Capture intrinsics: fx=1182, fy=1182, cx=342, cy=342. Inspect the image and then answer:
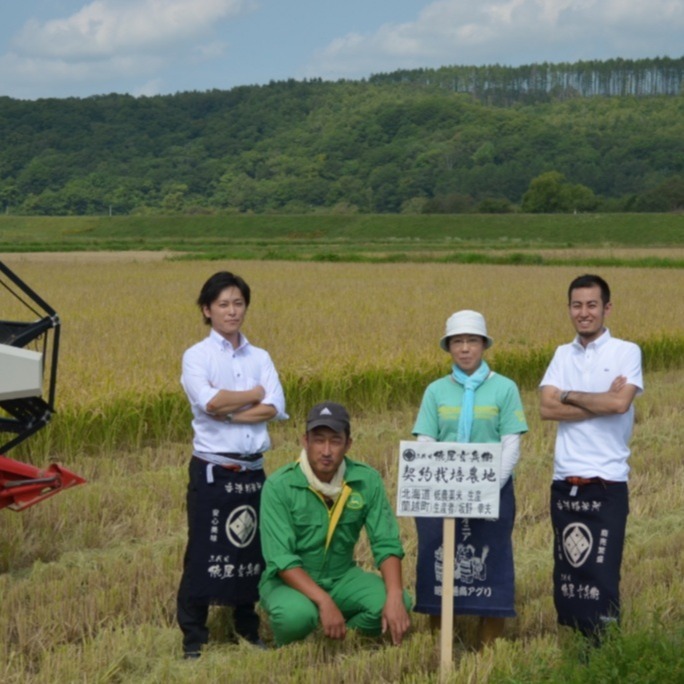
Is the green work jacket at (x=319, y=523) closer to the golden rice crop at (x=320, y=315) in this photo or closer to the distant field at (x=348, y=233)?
the golden rice crop at (x=320, y=315)

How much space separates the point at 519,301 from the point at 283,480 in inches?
633

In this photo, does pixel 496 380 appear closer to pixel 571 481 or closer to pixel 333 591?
pixel 571 481

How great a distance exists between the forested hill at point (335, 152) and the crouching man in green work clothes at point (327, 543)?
8208cm

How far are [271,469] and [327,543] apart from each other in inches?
128

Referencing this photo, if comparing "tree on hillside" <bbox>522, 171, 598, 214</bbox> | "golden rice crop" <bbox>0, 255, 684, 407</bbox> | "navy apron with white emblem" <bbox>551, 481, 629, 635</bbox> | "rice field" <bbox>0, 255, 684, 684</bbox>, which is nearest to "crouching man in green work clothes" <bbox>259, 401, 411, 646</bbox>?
"rice field" <bbox>0, 255, 684, 684</bbox>

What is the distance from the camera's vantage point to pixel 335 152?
136 meters

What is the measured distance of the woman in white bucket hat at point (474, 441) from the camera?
477 cm

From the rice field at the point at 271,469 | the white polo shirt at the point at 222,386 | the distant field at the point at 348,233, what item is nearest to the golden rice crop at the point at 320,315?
the rice field at the point at 271,469

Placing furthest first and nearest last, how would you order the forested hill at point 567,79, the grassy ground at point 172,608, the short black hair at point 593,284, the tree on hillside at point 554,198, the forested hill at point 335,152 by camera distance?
the forested hill at point 567,79 → the forested hill at point 335,152 → the tree on hillside at point 554,198 → the short black hair at point 593,284 → the grassy ground at point 172,608

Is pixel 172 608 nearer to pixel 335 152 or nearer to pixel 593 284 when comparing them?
pixel 593 284

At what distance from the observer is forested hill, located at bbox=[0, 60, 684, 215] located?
116m

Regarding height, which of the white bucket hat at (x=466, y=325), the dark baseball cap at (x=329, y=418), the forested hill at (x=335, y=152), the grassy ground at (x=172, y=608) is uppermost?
the forested hill at (x=335, y=152)

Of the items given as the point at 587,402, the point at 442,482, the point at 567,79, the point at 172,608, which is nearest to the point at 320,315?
the point at 172,608

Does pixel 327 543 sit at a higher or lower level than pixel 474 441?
lower
